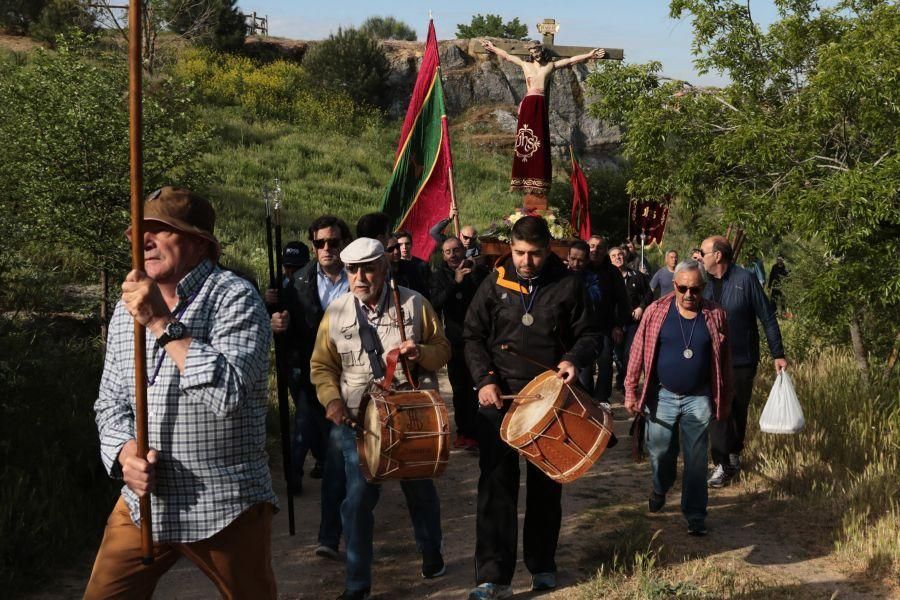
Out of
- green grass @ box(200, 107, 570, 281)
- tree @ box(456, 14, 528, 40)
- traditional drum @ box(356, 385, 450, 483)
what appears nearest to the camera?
traditional drum @ box(356, 385, 450, 483)

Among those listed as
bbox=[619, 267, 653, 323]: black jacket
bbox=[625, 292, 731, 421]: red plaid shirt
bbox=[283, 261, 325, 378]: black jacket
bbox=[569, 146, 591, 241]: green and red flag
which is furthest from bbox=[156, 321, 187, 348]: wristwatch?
bbox=[569, 146, 591, 241]: green and red flag

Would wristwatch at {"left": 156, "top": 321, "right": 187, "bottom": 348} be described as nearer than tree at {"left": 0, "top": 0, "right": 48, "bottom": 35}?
Yes

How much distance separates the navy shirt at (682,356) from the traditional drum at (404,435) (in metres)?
2.30

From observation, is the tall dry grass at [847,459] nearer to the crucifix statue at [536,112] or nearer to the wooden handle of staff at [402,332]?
the wooden handle of staff at [402,332]

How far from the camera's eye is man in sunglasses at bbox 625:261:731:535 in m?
6.73

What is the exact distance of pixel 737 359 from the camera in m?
7.97

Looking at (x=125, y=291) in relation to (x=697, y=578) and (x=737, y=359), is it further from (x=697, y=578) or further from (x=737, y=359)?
(x=737, y=359)

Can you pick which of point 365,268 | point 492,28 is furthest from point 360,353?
point 492,28

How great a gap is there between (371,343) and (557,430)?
3.54 feet

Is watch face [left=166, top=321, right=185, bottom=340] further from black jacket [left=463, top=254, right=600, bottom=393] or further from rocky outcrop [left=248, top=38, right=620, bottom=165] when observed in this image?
rocky outcrop [left=248, top=38, right=620, bottom=165]

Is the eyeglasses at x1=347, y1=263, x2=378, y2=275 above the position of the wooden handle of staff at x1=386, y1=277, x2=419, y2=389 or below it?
above

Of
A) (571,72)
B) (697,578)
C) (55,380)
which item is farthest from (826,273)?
(571,72)

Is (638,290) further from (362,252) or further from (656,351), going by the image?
(362,252)

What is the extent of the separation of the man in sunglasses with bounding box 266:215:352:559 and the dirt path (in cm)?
27
